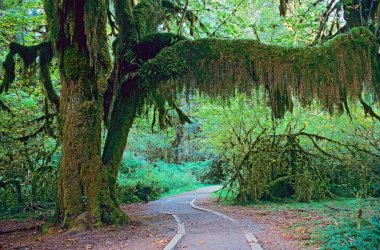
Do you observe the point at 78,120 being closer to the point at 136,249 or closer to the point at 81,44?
the point at 81,44

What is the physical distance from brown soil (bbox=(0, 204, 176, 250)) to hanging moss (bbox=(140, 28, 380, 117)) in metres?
3.50

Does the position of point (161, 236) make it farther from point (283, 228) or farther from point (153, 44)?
point (153, 44)

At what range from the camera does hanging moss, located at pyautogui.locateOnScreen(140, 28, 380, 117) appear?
880 centimetres

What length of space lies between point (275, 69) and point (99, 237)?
18.1 ft

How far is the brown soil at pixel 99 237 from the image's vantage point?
676 cm

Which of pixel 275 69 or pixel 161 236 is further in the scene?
pixel 275 69

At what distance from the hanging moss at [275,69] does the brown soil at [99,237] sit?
3.50 meters

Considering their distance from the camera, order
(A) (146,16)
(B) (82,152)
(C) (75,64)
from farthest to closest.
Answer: (A) (146,16)
(C) (75,64)
(B) (82,152)

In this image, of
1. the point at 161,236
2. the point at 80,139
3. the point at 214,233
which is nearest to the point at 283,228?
the point at 214,233

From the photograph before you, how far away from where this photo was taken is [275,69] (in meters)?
9.05

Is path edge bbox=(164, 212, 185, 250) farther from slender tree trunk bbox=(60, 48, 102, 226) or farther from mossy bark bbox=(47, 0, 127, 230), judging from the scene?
slender tree trunk bbox=(60, 48, 102, 226)

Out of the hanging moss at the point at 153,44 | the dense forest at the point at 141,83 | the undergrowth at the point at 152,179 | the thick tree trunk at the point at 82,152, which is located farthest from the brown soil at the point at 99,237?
the undergrowth at the point at 152,179

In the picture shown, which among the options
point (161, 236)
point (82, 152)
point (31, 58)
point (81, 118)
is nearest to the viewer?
point (161, 236)

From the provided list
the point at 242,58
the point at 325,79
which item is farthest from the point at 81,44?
the point at 325,79
